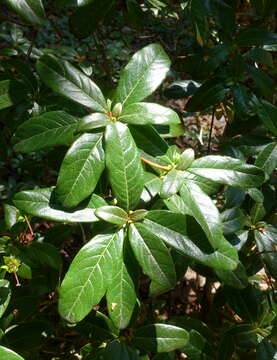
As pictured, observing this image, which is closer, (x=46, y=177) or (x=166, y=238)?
(x=166, y=238)

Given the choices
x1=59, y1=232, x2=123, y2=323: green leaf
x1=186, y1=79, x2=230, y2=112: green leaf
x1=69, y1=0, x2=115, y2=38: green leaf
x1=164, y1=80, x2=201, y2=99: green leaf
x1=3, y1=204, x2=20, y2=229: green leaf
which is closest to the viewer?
x1=59, y1=232, x2=123, y2=323: green leaf

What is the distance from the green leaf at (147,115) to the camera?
949 millimetres

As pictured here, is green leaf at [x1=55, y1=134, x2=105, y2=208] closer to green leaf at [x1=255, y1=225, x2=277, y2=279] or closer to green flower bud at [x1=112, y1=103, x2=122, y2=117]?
green flower bud at [x1=112, y1=103, x2=122, y2=117]

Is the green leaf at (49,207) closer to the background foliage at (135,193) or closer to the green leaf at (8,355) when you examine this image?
the background foliage at (135,193)

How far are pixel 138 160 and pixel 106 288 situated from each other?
29 centimetres

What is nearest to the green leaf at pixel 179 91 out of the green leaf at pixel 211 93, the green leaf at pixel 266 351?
the green leaf at pixel 211 93

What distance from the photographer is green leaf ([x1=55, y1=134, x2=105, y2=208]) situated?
912mm

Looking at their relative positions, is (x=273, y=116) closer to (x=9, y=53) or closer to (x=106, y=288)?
(x=106, y=288)

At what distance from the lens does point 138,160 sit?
93cm

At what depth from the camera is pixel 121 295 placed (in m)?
0.92

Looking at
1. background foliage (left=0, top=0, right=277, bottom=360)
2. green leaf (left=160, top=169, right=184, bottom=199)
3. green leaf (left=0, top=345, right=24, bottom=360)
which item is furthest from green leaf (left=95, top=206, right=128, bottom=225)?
green leaf (left=0, top=345, right=24, bottom=360)

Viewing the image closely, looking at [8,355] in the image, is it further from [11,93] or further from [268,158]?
[268,158]

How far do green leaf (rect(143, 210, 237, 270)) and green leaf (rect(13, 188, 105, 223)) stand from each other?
133 mm

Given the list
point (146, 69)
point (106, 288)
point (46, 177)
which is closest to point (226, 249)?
point (106, 288)
